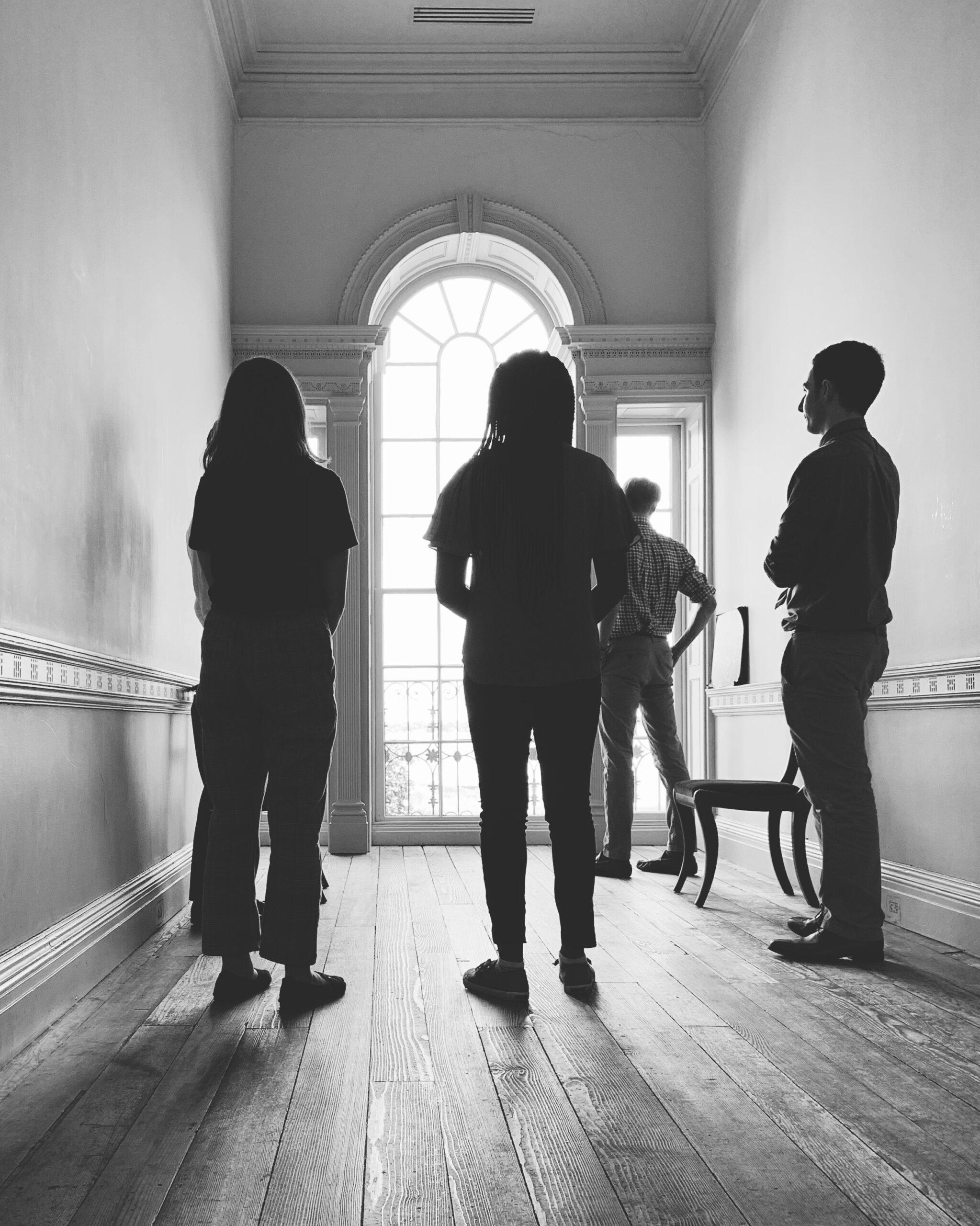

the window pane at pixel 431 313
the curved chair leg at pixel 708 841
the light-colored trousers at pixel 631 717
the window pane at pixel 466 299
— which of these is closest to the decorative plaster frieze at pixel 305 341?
the window pane at pixel 431 313

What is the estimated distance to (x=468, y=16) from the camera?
5.29m

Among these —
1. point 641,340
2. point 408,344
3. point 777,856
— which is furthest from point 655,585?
point 408,344

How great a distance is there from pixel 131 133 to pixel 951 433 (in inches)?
97.4

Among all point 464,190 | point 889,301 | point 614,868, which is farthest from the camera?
point 464,190

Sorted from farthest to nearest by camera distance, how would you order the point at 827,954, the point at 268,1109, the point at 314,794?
the point at 827,954, the point at 314,794, the point at 268,1109

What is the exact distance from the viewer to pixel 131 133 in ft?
10.9

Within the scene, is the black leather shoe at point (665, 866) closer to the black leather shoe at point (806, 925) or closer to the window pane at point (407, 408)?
the black leather shoe at point (806, 925)

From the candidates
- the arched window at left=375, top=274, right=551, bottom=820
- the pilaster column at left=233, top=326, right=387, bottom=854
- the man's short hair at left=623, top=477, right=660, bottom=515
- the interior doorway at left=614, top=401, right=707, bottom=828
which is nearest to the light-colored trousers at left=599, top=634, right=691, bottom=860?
the man's short hair at left=623, top=477, right=660, bottom=515

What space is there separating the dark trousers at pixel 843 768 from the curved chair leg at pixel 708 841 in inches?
31.9

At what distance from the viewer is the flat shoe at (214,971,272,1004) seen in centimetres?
245

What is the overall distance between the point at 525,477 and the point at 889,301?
168cm

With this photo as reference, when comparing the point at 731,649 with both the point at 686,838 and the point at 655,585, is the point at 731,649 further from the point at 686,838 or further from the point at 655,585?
the point at 686,838

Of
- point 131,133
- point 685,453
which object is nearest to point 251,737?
point 131,133

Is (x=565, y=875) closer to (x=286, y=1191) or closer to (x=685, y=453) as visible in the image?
(x=286, y=1191)
